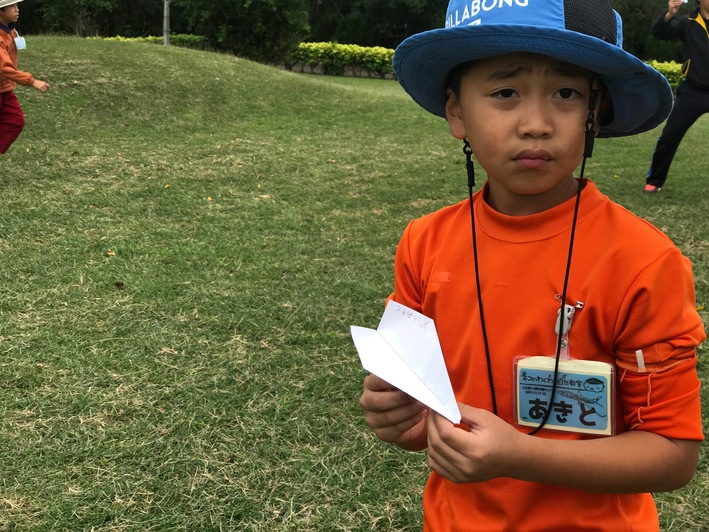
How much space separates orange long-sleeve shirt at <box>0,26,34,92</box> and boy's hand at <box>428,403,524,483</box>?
21.0 feet

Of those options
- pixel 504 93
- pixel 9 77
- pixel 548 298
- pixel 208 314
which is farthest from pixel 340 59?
pixel 548 298

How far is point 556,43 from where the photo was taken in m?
1.11

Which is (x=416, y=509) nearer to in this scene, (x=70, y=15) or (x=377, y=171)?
(x=377, y=171)

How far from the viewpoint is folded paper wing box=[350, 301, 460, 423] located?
3.29 feet

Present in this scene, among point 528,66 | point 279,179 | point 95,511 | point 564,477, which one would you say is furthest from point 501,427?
point 279,179

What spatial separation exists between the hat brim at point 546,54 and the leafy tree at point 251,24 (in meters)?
18.6

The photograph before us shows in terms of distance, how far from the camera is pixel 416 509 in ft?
7.80

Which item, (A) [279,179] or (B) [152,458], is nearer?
(B) [152,458]

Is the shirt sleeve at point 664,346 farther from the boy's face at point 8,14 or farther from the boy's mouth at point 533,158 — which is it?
the boy's face at point 8,14

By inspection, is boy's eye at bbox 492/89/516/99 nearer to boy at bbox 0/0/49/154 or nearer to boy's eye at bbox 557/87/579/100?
boy's eye at bbox 557/87/579/100

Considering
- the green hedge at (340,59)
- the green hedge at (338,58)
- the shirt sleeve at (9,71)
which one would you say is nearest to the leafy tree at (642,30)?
the green hedge at (338,58)

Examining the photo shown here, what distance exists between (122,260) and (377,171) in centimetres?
352

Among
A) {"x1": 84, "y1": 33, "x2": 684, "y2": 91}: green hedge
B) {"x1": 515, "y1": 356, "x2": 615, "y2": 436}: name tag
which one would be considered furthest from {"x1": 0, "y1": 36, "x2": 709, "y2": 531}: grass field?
{"x1": 84, "y1": 33, "x2": 684, "y2": 91}: green hedge

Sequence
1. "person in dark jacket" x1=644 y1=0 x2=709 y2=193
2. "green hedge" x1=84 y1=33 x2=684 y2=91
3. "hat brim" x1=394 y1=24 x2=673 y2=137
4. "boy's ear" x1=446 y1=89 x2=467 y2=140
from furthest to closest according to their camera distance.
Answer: "green hedge" x1=84 y1=33 x2=684 y2=91
"person in dark jacket" x1=644 y1=0 x2=709 y2=193
"boy's ear" x1=446 y1=89 x2=467 y2=140
"hat brim" x1=394 y1=24 x2=673 y2=137
